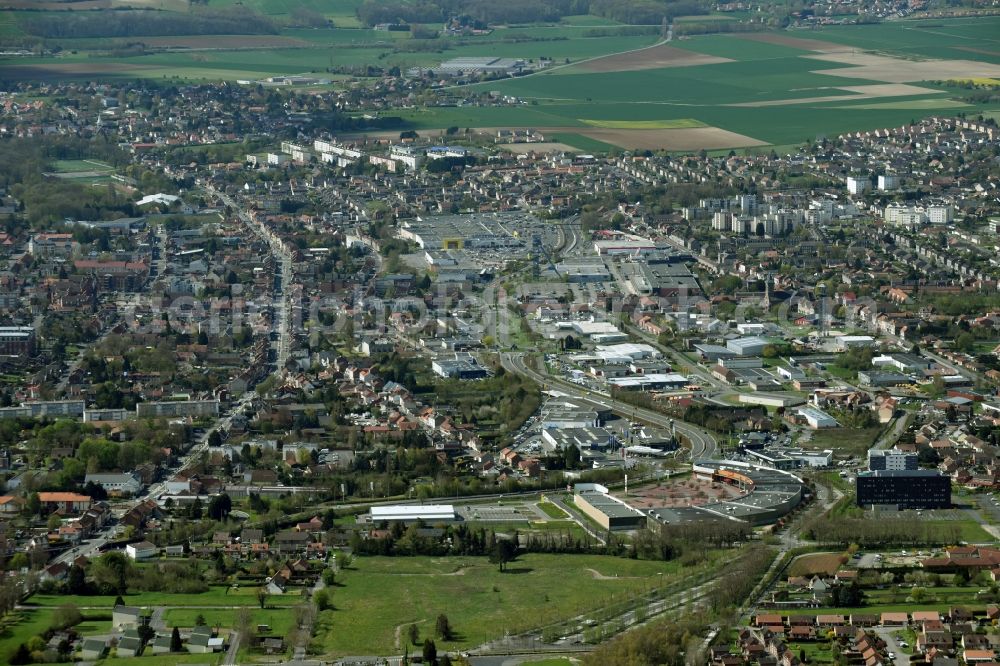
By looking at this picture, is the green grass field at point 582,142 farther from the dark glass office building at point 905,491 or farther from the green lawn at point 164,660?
the green lawn at point 164,660

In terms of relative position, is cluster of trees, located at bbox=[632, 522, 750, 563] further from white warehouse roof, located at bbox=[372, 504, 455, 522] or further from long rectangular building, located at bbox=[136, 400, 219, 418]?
long rectangular building, located at bbox=[136, 400, 219, 418]

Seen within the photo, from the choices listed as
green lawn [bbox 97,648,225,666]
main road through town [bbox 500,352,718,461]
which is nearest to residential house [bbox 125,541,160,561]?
green lawn [bbox 97,648,225,666]

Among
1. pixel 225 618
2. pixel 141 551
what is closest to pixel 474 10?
pixel 141 551

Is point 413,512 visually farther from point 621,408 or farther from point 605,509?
point 621,408

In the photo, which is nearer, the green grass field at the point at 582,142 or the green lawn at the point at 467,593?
the green lawn at the point at 467,593

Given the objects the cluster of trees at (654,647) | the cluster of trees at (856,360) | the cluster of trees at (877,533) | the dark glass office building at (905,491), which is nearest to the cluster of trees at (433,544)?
the cluster of trees at (877,533)

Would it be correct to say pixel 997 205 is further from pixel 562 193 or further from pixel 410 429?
pixel 410 429

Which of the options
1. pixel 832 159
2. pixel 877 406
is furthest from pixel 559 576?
pixel 832 159
